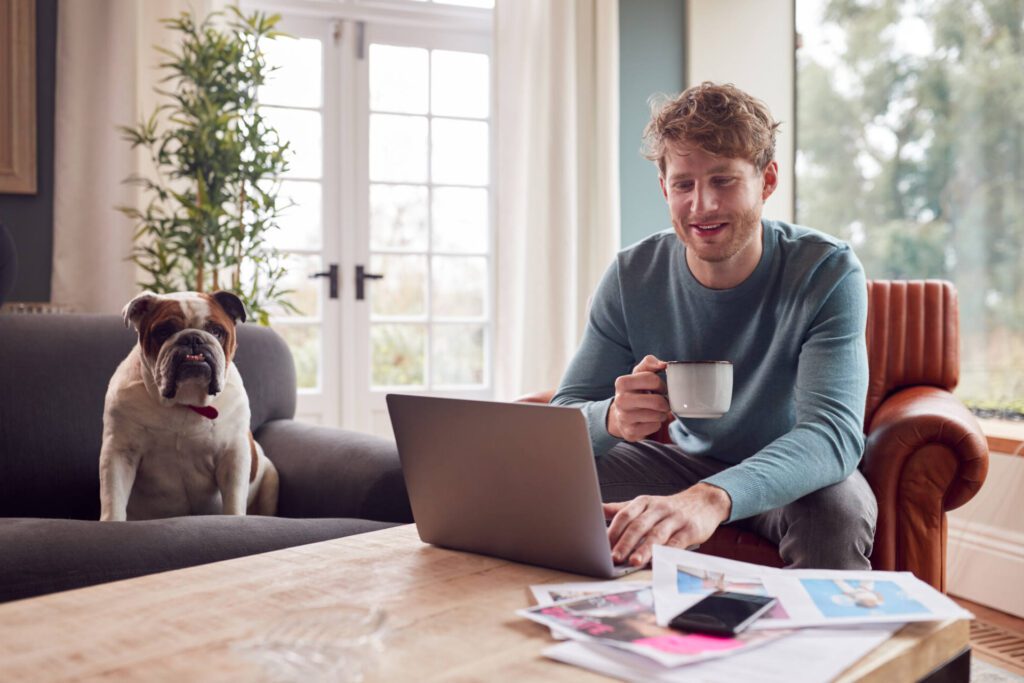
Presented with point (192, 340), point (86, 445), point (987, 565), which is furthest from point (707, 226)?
point (987, 565)

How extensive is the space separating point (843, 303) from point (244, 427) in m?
1.18

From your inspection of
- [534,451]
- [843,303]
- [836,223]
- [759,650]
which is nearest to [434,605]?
[534,451]

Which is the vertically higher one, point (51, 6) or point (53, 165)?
point (51, 6)

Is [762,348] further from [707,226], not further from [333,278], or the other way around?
[333,278]

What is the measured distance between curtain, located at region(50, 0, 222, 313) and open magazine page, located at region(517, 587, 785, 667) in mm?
2872

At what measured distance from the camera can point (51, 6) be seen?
355 centimetres

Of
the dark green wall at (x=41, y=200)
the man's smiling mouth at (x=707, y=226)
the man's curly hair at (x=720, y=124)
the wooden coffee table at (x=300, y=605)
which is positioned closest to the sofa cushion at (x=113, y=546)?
the wooden coffee table at (x=300, y=605)

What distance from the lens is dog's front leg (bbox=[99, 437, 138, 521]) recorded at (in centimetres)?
179

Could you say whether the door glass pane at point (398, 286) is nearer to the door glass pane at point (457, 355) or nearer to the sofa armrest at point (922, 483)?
the door glass pane at point (457, 355)

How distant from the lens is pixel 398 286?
162 inches

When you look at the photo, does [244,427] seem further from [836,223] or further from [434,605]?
[836,223]

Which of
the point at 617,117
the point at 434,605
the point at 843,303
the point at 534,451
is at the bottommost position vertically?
the point at 434,605

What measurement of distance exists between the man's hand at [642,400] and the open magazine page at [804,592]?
0.39m

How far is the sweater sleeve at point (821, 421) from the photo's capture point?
1.38 meters
